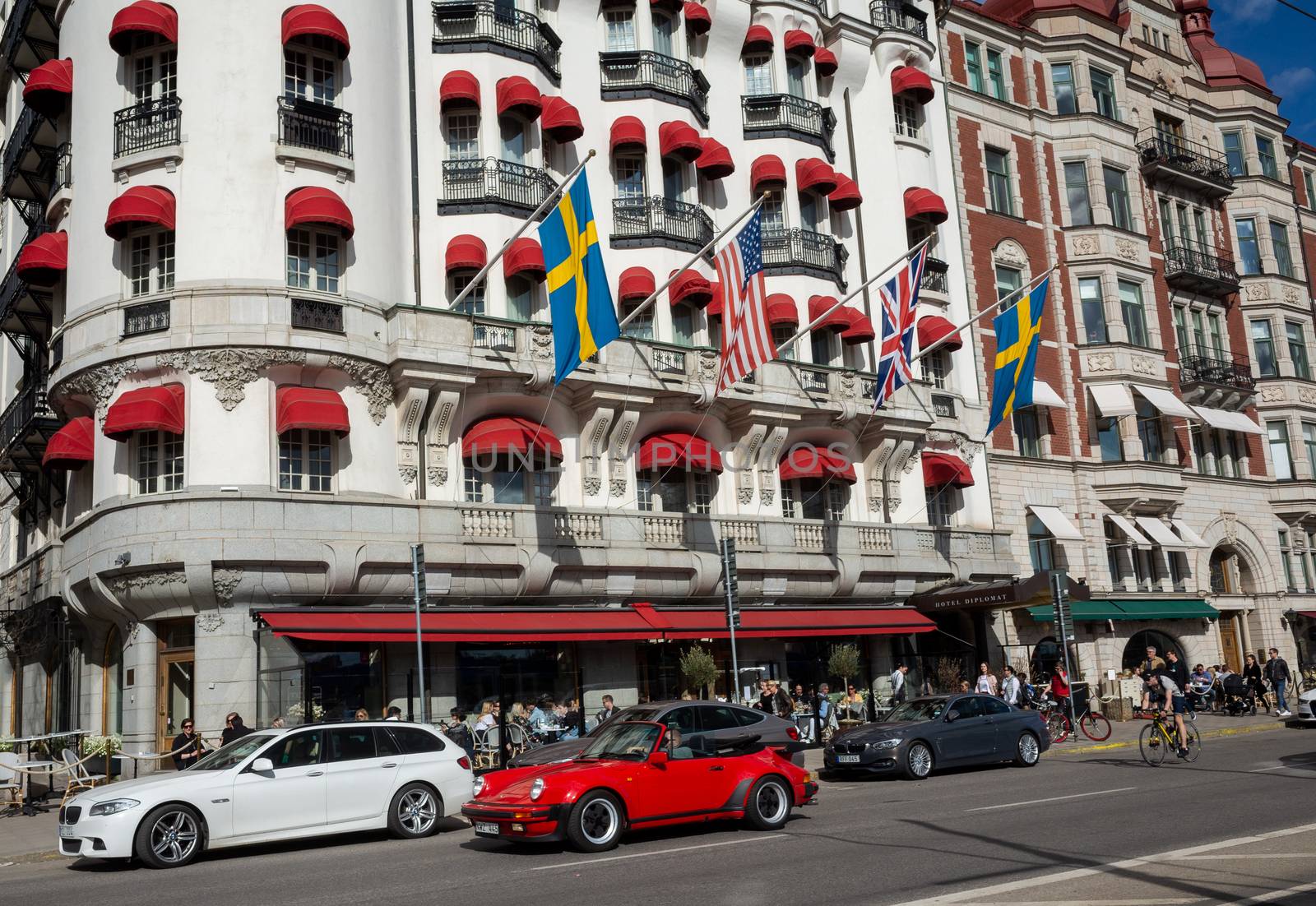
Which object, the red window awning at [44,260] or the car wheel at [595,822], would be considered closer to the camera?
the car wheel at [595,822]

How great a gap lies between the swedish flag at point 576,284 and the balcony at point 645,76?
10003 mm

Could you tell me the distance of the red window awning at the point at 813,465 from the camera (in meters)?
33.1

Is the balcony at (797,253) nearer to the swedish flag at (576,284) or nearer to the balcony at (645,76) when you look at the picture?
the balcony at (645,76)

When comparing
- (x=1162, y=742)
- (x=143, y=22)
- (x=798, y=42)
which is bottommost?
(x=1162, y=742)

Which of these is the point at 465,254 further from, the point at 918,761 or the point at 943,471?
the point at 943,471

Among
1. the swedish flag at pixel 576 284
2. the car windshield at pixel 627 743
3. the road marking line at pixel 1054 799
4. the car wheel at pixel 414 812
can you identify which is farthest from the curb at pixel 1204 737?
the car wheel at pixel 414 812

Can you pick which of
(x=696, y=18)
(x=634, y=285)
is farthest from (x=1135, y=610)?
(x=696, y=18)

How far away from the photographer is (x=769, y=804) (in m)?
15.5

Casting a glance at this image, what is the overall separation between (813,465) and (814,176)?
28.2 feet

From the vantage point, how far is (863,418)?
3444 centimetres

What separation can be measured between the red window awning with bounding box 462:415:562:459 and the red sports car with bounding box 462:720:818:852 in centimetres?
1188

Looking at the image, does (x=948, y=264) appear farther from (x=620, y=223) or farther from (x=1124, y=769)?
(x=1124, y=769)

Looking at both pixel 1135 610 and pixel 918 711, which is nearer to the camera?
pixel 918 711

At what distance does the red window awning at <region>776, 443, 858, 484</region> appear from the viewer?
33.1 m
